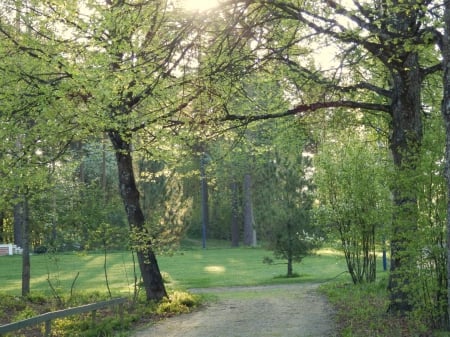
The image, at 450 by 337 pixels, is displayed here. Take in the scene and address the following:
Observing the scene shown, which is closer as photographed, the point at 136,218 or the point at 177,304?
the point at 177,304

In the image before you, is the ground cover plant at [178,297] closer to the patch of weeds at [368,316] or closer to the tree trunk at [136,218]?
the patch of weeds at [368,316]

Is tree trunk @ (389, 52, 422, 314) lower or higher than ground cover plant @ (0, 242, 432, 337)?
higher

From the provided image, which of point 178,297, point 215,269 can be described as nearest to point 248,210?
point 215,269

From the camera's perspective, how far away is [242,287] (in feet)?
69.1

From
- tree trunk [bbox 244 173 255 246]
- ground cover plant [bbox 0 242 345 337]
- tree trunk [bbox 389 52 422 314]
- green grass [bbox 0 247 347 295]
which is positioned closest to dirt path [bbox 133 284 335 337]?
ground cover plant [bbox 0 242 345 337]

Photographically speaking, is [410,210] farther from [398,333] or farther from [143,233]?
[143,233]

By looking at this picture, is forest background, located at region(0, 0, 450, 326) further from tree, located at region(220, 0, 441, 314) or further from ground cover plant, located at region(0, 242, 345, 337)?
ground cover plant, located at region(0, 242, 345, 337)

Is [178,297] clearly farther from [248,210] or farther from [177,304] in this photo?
[248,210]

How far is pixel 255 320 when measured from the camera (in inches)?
449

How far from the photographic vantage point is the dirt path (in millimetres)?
10039

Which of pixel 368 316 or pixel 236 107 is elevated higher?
pixel 236 107

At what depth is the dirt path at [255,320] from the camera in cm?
1004

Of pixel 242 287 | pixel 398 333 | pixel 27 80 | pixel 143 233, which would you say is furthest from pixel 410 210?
pixel 242 287

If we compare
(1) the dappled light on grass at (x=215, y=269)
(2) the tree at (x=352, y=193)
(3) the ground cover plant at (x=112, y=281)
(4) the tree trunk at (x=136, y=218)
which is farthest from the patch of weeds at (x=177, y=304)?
(1) the dappled light on grass at (x=215, y=269)
